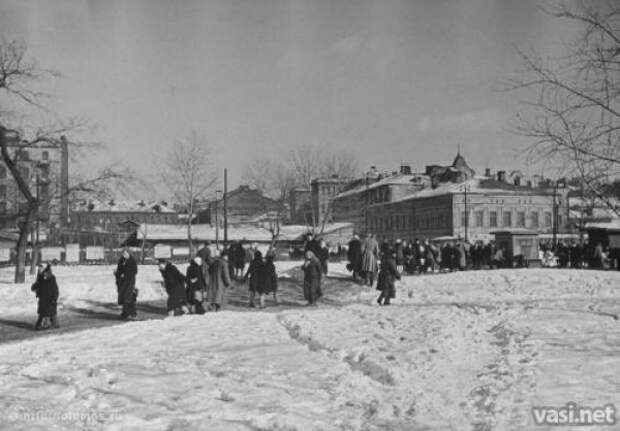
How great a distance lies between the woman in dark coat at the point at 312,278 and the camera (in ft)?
64.7

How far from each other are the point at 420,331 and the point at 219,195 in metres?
35.1

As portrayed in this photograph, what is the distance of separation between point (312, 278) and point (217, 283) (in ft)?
9.08

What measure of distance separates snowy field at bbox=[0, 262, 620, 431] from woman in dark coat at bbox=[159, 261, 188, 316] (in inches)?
45.2

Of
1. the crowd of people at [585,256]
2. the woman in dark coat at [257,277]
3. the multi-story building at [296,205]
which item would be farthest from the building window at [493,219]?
the woman in dark coat at [257,277]

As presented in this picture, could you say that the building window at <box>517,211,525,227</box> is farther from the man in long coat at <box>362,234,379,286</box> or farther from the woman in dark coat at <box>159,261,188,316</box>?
the woman in dark coat at <box>159,261,188,316</box>

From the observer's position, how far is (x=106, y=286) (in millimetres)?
23797

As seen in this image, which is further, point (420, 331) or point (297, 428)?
point (420, 331)

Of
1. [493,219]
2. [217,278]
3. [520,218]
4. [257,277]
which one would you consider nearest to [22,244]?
[217,278]

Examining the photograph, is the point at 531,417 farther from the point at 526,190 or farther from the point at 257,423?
the point at 526,190

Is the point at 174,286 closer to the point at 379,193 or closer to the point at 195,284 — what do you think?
the point at 195,284

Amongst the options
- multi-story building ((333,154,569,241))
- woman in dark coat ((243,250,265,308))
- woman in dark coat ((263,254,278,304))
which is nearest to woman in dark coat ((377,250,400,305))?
woman in dark coat ((263,254,278,304))

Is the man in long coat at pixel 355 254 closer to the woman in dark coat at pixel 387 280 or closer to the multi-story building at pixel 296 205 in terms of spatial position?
the woman in dark coat at pixel 387 280

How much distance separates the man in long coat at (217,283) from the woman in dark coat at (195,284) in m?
1.08

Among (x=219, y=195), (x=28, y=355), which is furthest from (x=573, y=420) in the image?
(x=219, y=195)
